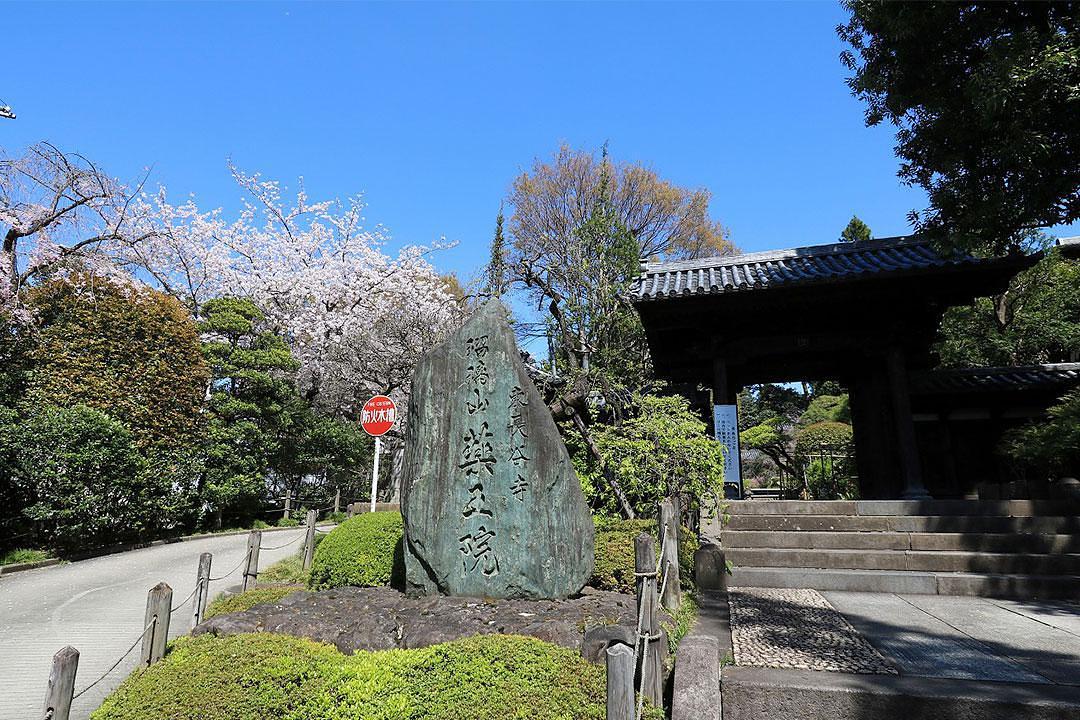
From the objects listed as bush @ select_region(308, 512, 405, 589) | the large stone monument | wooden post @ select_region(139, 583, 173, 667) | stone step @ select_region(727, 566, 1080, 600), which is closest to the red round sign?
bush @ select_region(308, 512, 405, 589)

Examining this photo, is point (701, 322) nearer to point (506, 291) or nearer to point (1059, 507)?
point (1059, 507)

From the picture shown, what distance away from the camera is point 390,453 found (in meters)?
22.1

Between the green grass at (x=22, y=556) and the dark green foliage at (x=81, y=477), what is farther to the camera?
the dark green foliage at (x=81, y=477)

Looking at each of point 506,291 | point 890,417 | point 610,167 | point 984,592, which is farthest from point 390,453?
point 984,592

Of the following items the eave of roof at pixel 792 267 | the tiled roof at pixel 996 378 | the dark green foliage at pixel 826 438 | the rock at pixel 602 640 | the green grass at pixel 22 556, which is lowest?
the green grass at pixel 22 556

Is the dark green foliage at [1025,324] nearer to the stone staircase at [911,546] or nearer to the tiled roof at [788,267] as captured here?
the tiled roof at [788,267]

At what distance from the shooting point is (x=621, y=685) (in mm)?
2482

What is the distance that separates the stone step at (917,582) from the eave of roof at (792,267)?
4574mm

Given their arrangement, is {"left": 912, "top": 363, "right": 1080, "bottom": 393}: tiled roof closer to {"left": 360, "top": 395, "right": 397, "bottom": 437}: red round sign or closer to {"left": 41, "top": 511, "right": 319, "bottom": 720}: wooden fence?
{"left": 360, "top": 395, "right": 397, "bottom": 437}: red round sign

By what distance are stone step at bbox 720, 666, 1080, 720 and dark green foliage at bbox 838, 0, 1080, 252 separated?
5.59 metres

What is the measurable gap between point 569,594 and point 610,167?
21.6 metres

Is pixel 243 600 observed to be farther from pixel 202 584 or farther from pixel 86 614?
pixel 86 614

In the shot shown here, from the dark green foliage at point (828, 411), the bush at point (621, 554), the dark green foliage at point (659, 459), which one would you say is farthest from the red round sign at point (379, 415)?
the dark green foliage at point (828, 411)

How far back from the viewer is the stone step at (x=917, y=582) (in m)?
6.56
